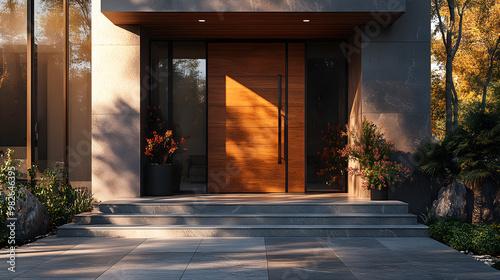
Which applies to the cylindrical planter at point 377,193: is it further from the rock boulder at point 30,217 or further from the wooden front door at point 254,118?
the rock boulder at point 30,217

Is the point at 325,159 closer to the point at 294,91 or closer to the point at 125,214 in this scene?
the point at 294,91

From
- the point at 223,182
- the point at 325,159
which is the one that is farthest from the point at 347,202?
the point at 223,182

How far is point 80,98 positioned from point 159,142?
2483mm

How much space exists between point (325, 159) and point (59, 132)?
228 inches

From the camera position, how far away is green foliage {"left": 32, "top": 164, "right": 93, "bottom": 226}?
7660mm

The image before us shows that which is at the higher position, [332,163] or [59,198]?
[332,163]

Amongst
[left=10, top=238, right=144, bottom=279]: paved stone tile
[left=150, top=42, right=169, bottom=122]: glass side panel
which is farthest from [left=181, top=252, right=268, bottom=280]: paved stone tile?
[left=150, top=42, right=169, bottom=122]: glass side panel

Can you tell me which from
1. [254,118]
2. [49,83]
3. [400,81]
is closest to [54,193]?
[49,83]

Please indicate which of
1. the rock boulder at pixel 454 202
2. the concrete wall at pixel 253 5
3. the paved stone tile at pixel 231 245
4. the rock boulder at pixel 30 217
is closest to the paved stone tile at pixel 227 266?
the paved stone tile at pixel 231 245

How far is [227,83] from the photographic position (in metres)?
9.66

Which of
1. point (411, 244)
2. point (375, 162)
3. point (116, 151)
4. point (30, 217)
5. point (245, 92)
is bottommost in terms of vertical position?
point (411, 244)

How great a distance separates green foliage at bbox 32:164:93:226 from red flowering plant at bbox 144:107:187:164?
58.5 inches

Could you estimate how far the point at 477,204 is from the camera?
741 cm

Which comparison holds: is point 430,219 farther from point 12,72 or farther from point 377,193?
point 12,72
